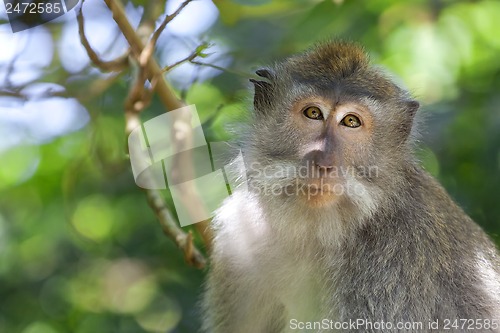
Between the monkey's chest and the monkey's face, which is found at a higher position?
the monkey's face

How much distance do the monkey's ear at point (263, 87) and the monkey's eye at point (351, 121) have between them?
2.42 feet

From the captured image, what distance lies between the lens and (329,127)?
482cm

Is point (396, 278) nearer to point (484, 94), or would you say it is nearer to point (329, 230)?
point (329, 230)

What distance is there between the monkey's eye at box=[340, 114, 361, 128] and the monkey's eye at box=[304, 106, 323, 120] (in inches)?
6.1

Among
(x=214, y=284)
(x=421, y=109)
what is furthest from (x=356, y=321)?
(x=421, y=109)

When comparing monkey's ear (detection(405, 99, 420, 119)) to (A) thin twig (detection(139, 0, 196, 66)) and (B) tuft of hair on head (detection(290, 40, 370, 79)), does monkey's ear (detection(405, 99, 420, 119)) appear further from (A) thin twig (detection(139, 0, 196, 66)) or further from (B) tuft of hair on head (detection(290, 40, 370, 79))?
(A) thin twig (detection(139, 0, 196, 66))

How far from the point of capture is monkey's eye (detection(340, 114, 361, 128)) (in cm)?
495

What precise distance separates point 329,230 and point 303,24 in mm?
1954

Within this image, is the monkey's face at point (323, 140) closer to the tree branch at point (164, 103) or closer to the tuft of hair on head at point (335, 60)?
the tuft of hair on head at point (335, 60)

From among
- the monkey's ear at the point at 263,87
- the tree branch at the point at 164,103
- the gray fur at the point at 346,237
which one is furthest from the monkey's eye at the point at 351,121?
the tree branch at the point at 164,103

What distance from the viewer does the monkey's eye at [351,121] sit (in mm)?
4949

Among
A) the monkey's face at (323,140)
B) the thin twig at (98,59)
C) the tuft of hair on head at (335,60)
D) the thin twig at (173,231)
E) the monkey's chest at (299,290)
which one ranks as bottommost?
the monkey's chest at (299,290)

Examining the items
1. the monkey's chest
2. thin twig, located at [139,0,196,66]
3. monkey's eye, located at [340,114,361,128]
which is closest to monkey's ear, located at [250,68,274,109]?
monkey's eye, located at [340,114,361,128]

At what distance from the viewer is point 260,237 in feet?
17.1
